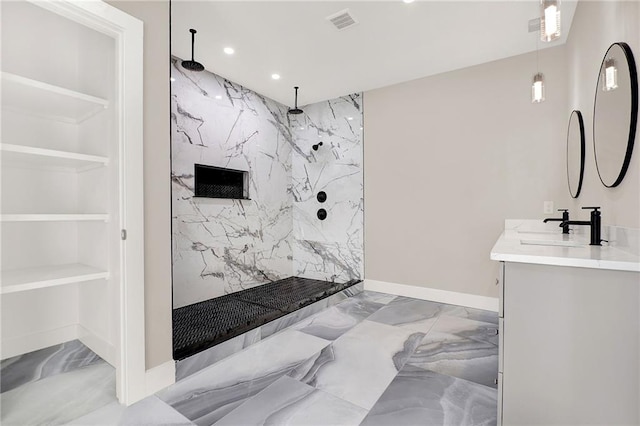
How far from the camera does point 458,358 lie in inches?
92.0

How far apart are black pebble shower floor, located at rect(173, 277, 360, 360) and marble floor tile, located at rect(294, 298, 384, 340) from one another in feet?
0.60

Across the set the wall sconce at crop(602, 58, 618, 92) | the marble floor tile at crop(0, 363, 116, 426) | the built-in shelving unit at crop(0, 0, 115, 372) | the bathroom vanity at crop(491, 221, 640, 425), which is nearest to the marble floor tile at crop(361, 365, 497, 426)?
the bathroom vanity at crop(491, 221, 640, 425)

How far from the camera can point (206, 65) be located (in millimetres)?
3416

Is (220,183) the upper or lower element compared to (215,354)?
upper

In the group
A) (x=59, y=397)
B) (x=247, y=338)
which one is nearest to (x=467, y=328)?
(x=247, y=338)

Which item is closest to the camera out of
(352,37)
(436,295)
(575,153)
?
(575,153)

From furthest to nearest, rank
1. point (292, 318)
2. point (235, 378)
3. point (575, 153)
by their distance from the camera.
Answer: point (292, 318) < point (575, 153) < point (235, 378)

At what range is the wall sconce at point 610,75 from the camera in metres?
1.51

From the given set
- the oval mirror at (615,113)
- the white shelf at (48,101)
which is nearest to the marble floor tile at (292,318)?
the white shelf at (48,101)

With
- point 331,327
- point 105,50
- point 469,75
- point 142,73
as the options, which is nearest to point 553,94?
point 469,75

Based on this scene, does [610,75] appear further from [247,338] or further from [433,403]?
[247,338]

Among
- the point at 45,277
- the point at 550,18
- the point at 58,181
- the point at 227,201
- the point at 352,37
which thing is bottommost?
the point at 45,277

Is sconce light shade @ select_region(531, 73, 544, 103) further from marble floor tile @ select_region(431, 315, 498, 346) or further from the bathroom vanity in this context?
marble floor tile @ select_region(431, 315, 498, 346)

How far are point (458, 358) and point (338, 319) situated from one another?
1.20m
